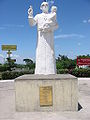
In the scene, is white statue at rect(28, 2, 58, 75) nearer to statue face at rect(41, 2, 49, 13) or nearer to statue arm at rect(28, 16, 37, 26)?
statue arm at rect(28, 16, 37, 26)

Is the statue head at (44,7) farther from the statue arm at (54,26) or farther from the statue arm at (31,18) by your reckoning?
the statue arm at (54,26)

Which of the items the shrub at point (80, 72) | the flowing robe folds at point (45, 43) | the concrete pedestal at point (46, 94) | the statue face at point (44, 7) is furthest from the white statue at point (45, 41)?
the shrub at point (80, 72)

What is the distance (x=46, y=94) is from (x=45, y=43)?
9.73 ft

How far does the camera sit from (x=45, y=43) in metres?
10.2

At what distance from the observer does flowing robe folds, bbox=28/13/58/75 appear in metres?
10.0

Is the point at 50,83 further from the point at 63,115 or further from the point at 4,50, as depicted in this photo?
the point at 4,50

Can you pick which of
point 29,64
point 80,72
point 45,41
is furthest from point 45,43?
point 29,64

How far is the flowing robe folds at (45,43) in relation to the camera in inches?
394

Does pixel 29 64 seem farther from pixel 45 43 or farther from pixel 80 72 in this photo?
pixel 45 43

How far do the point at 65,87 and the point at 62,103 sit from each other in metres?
0.58

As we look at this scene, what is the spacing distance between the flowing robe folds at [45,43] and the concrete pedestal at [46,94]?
216 cm

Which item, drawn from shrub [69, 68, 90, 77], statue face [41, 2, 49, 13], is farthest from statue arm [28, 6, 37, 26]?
shrub [69, 68, 90, 77]

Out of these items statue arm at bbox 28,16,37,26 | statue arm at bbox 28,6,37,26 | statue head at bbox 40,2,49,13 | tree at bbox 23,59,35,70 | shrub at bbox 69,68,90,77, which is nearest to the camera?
statue arm at bbox 28,6,37,26

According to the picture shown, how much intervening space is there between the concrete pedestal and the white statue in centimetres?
217
